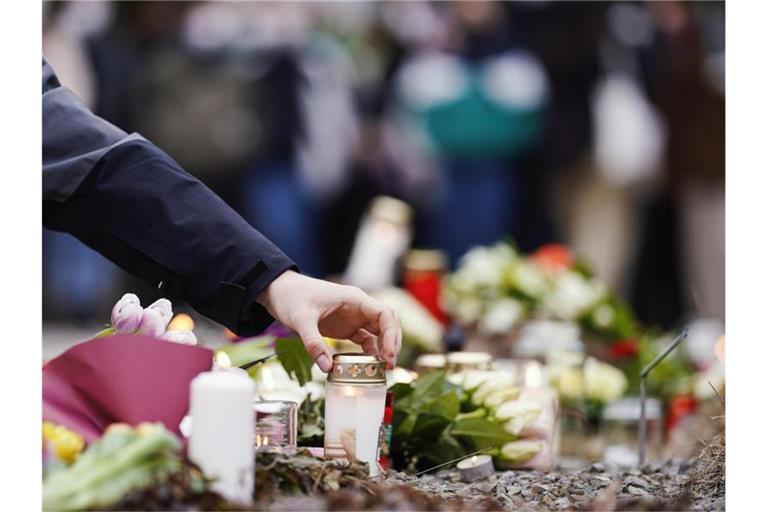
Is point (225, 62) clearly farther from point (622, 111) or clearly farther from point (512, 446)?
point (512, 446)

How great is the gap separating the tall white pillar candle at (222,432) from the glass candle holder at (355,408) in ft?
1.15

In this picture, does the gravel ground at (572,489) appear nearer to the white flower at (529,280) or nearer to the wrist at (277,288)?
the wrist at (277,288)

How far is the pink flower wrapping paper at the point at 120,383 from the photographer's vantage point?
4.80 ft

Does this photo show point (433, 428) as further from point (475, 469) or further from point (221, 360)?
point (221, 360)

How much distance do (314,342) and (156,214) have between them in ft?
0.89

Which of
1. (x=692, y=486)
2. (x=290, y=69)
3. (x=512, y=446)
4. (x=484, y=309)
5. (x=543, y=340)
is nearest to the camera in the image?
(x=692, y=486)

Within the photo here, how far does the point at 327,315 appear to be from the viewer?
1747 millimetres

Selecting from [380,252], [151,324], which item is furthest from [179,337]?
[380,252]

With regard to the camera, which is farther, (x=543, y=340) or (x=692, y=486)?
(x=543, y=340)

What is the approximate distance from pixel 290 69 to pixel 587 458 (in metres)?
3.72

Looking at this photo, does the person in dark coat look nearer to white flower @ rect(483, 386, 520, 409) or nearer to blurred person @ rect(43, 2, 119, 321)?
white flower @ rect(483, 386, 520, 409)

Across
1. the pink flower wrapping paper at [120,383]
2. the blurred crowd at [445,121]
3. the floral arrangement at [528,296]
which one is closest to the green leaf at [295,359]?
the pink flower wrapping paper at [120,383]

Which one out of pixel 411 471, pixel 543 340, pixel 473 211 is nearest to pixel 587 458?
pixel 543 340
